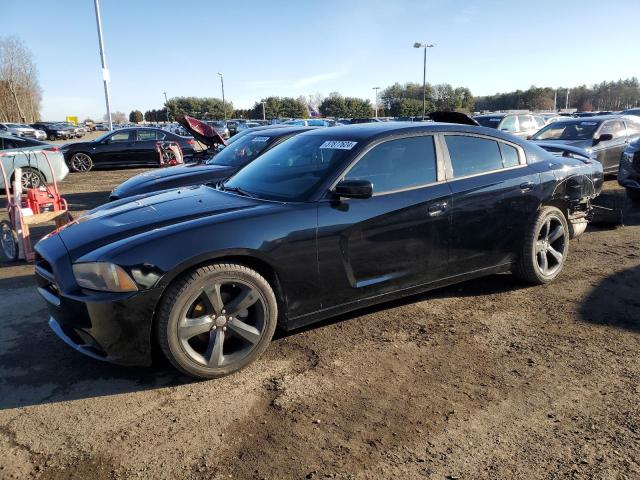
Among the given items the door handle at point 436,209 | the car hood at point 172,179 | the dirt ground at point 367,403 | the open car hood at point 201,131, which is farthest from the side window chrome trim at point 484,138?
the open car hood at point 201,131

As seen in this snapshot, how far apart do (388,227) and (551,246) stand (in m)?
2.14

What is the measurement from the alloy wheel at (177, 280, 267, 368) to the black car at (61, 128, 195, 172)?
13.8 metres

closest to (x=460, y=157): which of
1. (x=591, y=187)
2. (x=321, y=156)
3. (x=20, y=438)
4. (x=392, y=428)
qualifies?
(x=321, y=156)

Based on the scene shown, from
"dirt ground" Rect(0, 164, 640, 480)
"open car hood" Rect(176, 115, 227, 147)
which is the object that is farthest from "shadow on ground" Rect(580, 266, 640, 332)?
"open car hood" Rect(176, 115, 227, 147)

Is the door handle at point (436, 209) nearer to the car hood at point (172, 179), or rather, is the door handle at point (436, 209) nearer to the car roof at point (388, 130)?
the car roof at point (388, 130)

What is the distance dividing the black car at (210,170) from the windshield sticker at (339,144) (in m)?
2.27

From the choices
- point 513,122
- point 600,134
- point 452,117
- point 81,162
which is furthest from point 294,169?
point 81,162

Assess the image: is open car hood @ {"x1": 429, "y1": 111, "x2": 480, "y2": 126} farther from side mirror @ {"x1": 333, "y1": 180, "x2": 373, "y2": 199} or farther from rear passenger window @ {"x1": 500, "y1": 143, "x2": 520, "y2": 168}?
side mirror @ {"x1": 333, "y1": 180, "x2": 373, "y2": 199}

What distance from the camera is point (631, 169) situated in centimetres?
859

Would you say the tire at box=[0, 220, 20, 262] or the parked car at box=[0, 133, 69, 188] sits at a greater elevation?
the parked car at box=[0, 133, 69, 188]

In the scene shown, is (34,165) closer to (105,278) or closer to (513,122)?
(105,278)

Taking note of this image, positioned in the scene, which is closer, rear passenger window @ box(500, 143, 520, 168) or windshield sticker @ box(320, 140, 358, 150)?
windshield sticker @ box(320, 140, 358, 150)

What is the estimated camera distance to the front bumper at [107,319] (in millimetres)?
2828

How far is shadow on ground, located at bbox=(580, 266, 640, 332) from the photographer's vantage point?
391cm
